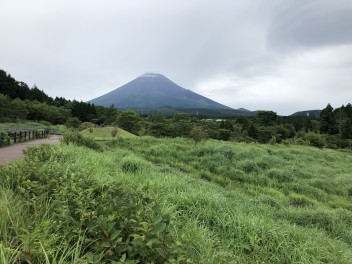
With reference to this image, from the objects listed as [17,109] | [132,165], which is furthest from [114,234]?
[17,109]

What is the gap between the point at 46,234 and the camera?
206 cm

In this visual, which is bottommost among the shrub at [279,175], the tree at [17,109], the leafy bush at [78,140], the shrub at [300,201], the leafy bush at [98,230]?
the shrub at [300,201]

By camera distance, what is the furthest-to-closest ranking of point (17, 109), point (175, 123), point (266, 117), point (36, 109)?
point (266, 117) → point (175, 123) → point (36, 109) → point (17, 109)

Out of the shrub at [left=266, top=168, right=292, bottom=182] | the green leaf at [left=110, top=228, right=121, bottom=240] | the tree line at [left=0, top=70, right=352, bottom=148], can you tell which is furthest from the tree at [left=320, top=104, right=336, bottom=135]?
the green leaf at [left=110, top=228, right=121, bottom=240]

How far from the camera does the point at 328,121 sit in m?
47.9

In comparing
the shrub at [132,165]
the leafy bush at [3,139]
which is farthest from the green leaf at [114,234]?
the leafy bush at [3,139]

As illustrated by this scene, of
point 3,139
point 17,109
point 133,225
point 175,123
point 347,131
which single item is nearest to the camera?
point 133,225

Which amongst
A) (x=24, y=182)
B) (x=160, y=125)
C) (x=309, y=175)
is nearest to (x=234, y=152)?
(x=309, y=175)

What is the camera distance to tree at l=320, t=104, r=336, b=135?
47.6m

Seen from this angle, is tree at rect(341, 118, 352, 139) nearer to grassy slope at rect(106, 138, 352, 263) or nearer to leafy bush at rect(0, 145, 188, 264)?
grassy slope at rect(106, 138, 352, 263)

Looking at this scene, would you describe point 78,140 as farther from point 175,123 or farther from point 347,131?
point 347,131

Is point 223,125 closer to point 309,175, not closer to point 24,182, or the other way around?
point 309,175

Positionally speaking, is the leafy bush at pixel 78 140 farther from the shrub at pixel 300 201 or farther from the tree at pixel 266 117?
the tree at pixel 266 117

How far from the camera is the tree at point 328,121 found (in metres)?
47.6
